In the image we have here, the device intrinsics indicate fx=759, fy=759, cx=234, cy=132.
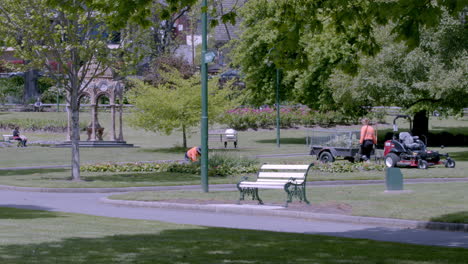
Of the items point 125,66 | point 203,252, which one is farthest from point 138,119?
point 203,252

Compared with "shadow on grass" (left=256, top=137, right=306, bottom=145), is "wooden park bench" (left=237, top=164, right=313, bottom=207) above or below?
below

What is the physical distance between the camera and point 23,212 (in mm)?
15719

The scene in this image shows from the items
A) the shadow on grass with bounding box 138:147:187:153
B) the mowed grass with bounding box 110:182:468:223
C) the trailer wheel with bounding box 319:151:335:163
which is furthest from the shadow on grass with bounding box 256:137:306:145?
the mowed grass with bounding box 110:182:468:223

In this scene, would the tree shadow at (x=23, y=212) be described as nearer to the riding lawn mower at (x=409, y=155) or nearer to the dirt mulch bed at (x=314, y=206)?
the dirt mulch bed at (x=314, y=206)

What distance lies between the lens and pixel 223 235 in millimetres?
11750

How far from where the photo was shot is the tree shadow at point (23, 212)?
14730mm

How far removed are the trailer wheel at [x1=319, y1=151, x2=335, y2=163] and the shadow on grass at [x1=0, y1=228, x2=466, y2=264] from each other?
19.5 m

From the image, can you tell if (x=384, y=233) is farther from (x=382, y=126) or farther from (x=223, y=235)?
(x=382, y=126)

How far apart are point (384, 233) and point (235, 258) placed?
15.1 feet

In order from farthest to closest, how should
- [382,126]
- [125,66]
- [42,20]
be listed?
[382,126] → [125,66] → [42,20]

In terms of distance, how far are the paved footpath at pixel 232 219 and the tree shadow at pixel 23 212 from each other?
0.09 meters

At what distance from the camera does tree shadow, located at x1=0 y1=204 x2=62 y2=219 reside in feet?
48.3

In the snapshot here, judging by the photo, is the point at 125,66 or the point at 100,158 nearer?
the point at 125,66

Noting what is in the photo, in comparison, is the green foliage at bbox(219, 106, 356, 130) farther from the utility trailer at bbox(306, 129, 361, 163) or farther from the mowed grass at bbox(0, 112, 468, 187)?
the utility trailer at bbox(306, 129, 361, 163)
